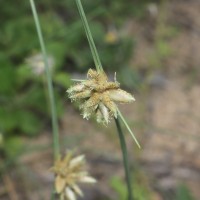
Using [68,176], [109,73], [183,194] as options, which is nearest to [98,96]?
[68,176]

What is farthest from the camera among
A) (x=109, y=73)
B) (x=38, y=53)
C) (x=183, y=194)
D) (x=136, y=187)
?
(x=109, y=73)

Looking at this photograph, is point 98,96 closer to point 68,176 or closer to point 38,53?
point 68,176

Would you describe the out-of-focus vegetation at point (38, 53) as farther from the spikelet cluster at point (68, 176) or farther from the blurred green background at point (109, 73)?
the spikelet cluster at point (68, 176)

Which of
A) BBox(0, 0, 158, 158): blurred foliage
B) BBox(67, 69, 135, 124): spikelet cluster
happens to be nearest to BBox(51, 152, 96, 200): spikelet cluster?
BBox(67, 69, 135, 124): spikelet cluster

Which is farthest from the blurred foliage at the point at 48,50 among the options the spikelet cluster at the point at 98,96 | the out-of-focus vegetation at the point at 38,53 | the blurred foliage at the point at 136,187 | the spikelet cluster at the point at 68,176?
the spikelet cluster at the point at 98,96

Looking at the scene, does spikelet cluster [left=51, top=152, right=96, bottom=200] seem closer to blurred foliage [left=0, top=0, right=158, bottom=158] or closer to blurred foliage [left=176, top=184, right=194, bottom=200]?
blurred foliage [left=176, top=184, right=194, bottom=200]

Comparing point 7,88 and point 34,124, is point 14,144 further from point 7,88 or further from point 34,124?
point 7,88

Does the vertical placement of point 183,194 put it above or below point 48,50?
below

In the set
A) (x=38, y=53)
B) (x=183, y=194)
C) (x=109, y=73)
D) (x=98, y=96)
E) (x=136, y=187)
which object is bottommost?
(x=98, y=96)
